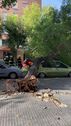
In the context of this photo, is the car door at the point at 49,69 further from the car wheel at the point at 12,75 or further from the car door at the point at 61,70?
the car wheel at the point at 12,75

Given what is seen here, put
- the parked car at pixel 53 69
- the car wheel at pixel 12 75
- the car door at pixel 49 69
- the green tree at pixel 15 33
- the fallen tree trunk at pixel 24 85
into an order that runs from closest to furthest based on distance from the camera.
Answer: the fallen tree trunk at pixel 24 85
the car wheel at pixel 12 75
the parked car at pixel 53 69
the car door at pixel 49 69
the green tree at pixel 15 33

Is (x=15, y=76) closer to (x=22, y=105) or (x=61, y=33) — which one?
(x=61, y=33)

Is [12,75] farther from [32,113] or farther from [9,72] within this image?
[32,113]

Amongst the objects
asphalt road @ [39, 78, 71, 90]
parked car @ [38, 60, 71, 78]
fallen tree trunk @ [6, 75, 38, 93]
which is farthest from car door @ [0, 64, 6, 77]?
fallen tree trunk @ [6, 75, 38, 93]

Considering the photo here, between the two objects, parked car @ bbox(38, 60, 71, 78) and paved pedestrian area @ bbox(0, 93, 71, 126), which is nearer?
paved pedestrian area @ bbox(0, 93, 71, 126)

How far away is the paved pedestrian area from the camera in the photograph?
30.6ft

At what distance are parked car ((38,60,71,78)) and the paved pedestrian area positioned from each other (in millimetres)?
15407

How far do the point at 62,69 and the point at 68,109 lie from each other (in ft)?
61.2

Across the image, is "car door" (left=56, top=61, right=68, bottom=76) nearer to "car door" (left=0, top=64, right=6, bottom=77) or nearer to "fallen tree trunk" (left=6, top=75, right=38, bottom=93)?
"car door" (left=0, top=64, right=6, bottom=77)

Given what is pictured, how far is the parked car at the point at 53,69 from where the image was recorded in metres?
28.5

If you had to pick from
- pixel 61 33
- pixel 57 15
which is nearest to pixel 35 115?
pixel 61 33

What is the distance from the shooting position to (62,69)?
97.4 feet

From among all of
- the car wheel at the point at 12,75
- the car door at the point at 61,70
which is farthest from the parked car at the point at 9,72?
the car door at the point at 61,70

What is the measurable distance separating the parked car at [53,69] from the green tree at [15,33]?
15354 mm
